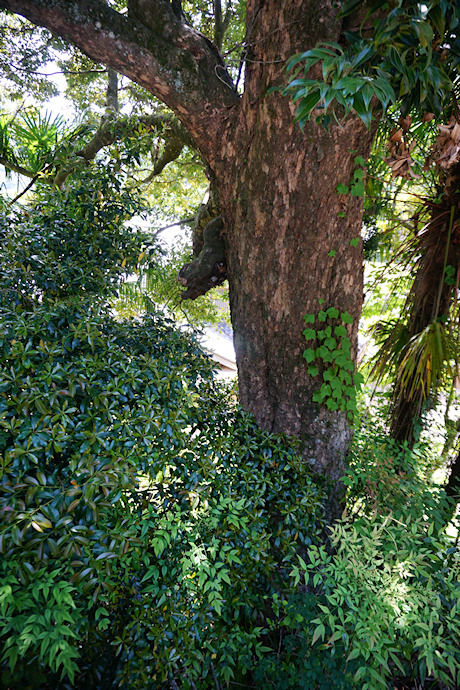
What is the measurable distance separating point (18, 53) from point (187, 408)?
415cm

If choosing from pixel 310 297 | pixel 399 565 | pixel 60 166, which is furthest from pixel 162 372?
A: pixel 60 166

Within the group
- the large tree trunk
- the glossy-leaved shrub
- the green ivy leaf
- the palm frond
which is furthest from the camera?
the palm frond

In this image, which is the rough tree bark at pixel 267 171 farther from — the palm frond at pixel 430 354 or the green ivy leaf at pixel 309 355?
the palm frond at pixel 430 354

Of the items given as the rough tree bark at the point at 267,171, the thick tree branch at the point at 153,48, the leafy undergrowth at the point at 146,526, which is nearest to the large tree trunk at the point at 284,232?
the rough tree bark at the point at 267,171

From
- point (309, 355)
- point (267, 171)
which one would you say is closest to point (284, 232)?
point (267, 171)

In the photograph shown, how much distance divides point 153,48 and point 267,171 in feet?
3.04

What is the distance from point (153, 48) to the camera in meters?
2.14

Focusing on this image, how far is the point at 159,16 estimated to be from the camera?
7.07 feet

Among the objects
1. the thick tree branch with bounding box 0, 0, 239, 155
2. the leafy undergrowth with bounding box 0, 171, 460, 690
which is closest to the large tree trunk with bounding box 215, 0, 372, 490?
the thick tree branch with bounding box 0, 0, 239, 155

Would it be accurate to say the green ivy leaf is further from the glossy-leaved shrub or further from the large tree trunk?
the glossy-leaved shrub

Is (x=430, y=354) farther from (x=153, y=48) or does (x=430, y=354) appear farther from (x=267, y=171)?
(x=153, y=48)

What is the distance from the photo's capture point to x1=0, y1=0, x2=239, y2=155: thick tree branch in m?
2.04

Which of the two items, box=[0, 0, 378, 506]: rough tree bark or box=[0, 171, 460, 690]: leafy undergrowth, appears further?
box=[0, 0, 378, 506]: rough tree bark

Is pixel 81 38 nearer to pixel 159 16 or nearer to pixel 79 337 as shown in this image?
pixel 159 16
